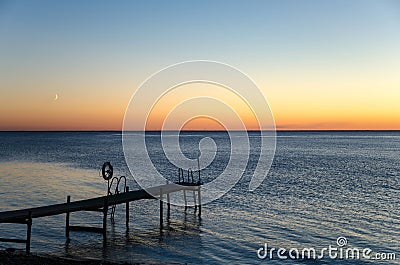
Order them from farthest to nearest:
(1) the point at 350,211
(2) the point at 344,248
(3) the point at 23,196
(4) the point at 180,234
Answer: (3) the point at 23,196 < (1) the point at 350,211 < (4) the point at 180,234 < (2) the point at 344,248

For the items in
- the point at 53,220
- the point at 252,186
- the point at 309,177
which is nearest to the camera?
the point at 53,220

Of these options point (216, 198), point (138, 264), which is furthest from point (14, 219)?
point (216, 198)

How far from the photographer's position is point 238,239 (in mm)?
23453

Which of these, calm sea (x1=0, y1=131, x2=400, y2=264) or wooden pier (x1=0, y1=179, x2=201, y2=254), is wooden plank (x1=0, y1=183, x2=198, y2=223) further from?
calm sea (x1=0, y1=131, x2=400, y2=264)

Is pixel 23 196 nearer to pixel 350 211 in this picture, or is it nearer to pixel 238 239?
pixel 238 239

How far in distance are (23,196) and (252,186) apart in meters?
21.6

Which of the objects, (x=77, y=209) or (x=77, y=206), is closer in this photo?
(x=77, y=209)

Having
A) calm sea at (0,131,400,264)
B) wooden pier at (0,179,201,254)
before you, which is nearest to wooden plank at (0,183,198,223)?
wooden pier at (0,179,201,254)

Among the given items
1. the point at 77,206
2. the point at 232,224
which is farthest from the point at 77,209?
the point at 232,224

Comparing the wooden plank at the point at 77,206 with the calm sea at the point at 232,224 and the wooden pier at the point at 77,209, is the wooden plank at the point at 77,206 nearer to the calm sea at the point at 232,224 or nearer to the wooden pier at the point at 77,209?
the wooden pier at the point at 77,209

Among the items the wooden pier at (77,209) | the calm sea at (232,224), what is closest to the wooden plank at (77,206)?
the wooden pier at (77,209)

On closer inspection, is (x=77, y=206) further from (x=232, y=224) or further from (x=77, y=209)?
(x=232, y=224)

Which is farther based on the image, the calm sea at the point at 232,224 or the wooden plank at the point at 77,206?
the calm sea at the point at 232,224

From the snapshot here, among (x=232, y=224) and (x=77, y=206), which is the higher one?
(x=77, y=206)
